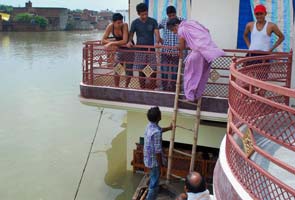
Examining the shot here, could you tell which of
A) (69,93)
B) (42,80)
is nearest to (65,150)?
(69,93)

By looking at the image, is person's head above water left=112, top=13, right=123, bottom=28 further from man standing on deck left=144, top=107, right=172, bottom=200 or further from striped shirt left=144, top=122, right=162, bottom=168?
striped shirt left=144, top=122, right=162, bottom=168

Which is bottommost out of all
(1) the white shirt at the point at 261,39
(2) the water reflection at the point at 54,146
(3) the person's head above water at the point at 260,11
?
(2) the water reflection at the point at 54,146

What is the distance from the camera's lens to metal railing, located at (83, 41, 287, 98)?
617cm

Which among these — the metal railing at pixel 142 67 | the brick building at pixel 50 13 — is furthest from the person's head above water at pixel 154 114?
the brick building at pixel 50 13

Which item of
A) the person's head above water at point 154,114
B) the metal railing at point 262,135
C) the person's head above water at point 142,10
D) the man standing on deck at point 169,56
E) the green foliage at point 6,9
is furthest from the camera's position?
the green foliage at point 6,9

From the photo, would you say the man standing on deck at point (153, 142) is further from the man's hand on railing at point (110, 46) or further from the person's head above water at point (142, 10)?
the person's head above water at point (142, 10)

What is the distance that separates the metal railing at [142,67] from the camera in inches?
243

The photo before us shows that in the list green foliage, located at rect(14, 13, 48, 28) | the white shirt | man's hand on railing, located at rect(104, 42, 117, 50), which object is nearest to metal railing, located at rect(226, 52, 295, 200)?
the white shirt

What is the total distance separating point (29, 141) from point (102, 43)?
5.64 meters

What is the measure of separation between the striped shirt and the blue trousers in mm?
185

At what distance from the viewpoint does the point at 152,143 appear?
518cm

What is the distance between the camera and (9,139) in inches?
446

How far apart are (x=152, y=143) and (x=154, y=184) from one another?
77cm

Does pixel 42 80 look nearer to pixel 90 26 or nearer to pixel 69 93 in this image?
pixel 69 93
